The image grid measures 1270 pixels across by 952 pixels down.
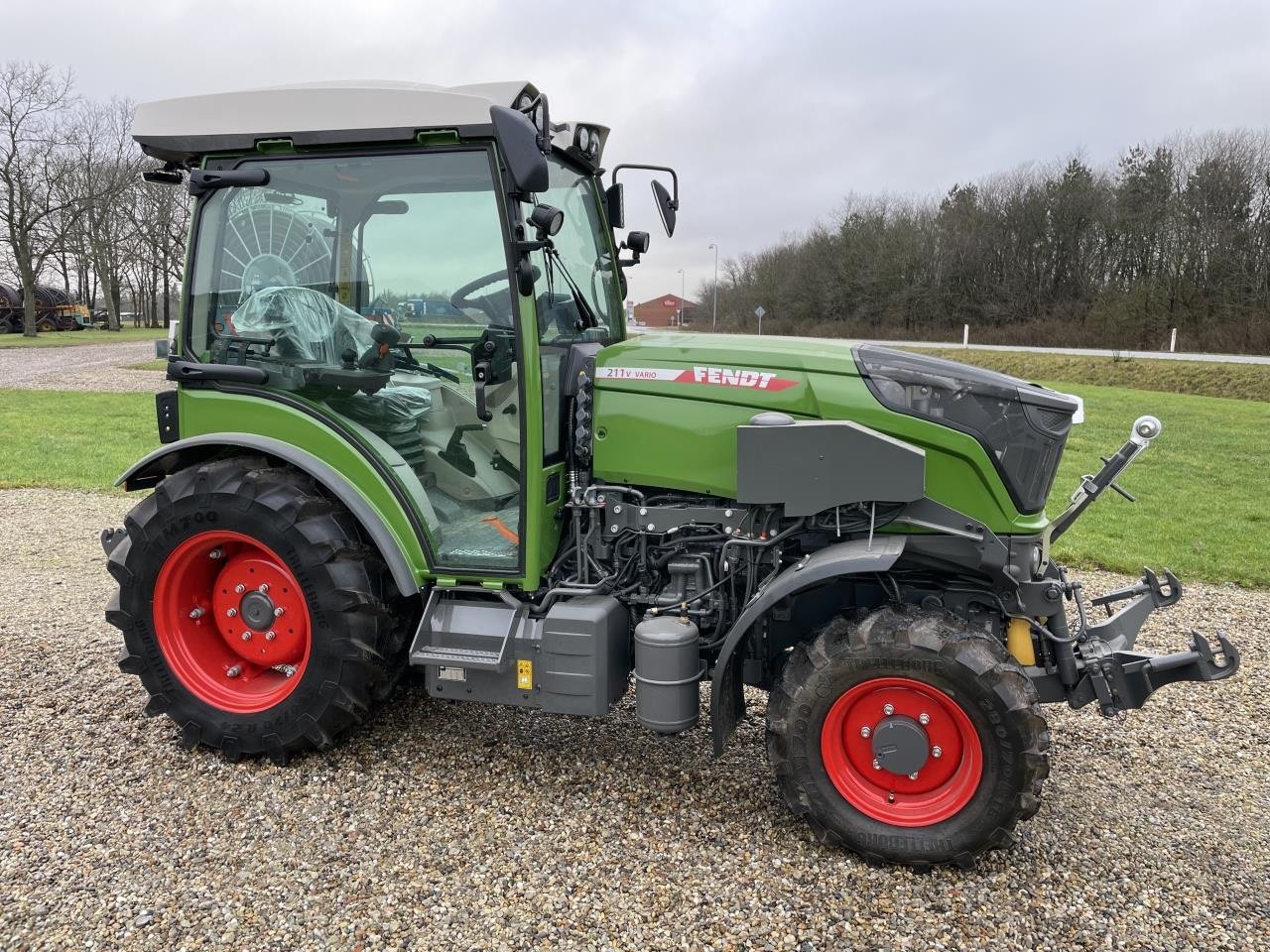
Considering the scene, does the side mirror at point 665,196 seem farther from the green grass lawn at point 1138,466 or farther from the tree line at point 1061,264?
the tree line at point 1061,264

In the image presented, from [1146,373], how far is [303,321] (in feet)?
76.4

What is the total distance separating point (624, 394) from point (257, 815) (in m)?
2.11

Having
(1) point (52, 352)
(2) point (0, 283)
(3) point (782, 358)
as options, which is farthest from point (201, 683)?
(2) point (0, 283)

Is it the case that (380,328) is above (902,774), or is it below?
above

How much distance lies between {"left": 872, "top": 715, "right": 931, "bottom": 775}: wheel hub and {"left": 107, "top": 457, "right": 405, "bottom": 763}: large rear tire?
1.95 m

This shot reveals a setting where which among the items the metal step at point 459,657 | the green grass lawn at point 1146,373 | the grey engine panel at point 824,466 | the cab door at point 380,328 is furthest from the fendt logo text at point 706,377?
the green grass lawn at point 1146,373

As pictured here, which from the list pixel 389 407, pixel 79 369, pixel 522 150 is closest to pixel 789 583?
pixel 522 150

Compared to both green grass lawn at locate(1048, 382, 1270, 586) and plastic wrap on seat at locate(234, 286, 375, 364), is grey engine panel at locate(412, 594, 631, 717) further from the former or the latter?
green grass lawn at locate(1048, 382, 1270, 586)

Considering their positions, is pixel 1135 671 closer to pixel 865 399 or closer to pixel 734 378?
pixel 865 399

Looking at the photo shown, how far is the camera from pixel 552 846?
321cm

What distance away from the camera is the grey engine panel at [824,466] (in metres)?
3.15

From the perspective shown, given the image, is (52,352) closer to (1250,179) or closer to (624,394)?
(624,394)

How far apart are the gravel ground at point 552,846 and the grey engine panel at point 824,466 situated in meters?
1.24

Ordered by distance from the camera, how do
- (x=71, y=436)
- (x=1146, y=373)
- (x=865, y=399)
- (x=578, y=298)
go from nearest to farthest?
(x=865, y=399), (x=578, y=298), (x=71, y=436), (x=1146, y=373)
